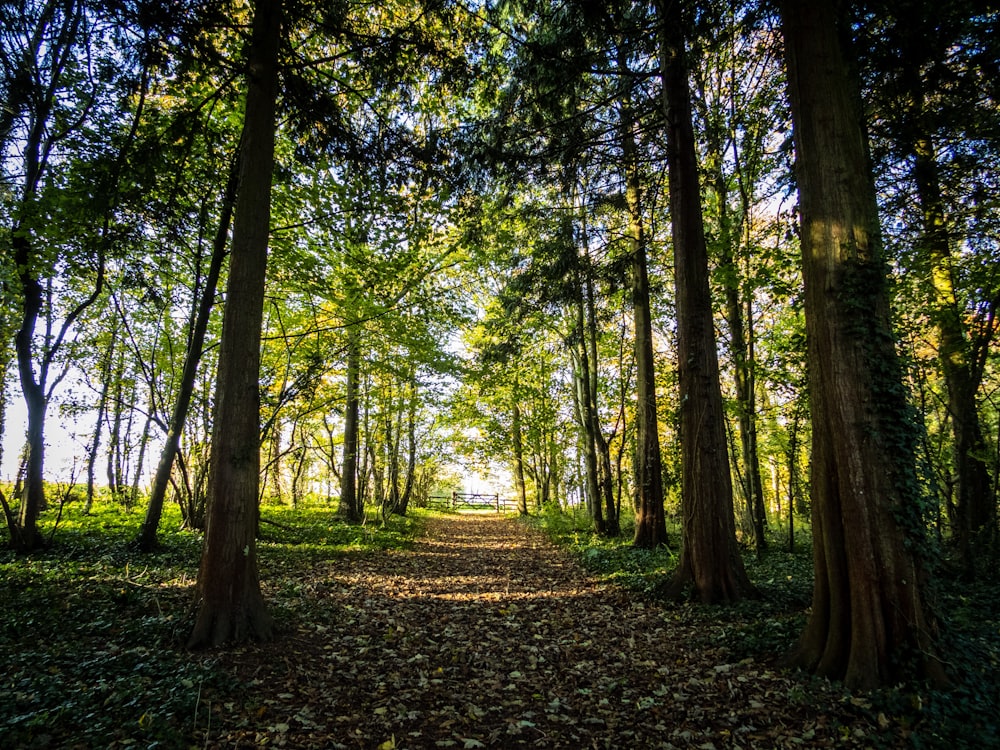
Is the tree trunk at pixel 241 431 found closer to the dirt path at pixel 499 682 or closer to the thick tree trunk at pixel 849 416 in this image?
the dirt path at pixel 499 682

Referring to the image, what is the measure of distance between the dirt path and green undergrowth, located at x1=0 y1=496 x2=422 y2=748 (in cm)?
33

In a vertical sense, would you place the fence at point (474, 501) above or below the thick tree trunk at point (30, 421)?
below

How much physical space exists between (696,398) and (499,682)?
171 inches

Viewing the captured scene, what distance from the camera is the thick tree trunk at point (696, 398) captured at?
6238 mm

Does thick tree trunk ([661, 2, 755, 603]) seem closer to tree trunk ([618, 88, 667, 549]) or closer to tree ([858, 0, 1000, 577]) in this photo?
tree ([858, 0, 1000, 577])

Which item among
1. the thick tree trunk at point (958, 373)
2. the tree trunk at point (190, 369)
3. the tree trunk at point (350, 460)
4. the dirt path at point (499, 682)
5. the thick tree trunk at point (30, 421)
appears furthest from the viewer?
the tree trunk at point (350, 460)

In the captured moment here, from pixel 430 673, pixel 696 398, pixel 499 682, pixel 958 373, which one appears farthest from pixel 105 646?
pixel 958 373

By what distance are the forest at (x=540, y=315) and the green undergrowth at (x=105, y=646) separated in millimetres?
43

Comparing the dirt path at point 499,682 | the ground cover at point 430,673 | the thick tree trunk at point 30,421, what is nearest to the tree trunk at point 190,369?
the ground cover at point 430,673

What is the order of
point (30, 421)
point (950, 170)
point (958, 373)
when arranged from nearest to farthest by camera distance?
point (950, 170) < point (958, 373) < point (30, 421)

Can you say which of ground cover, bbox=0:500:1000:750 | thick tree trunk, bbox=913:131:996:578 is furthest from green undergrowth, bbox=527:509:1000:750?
thick tree trunk, bbox=913:131:996:578

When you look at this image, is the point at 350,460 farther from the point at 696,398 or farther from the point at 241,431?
the point at 696,398

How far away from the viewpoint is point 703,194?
33.6 ft

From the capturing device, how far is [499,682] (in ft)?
14.3
